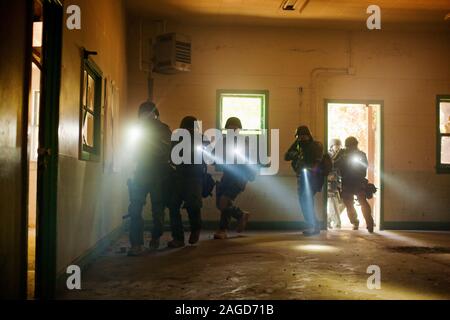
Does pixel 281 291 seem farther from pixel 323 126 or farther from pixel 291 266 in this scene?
pixel 323 126

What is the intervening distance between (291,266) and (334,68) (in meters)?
5.66

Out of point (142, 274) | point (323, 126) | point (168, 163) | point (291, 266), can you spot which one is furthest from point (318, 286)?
point (323, 126)

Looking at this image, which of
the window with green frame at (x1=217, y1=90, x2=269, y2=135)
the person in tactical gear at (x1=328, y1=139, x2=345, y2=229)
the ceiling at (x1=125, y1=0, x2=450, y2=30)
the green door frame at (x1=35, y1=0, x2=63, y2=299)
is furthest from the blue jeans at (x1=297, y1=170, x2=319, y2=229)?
the green door frame at (x1=35, y1=0, x2=63, y2=299)

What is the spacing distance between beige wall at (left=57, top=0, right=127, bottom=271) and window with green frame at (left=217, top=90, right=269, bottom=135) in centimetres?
278

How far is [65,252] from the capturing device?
4.70 m

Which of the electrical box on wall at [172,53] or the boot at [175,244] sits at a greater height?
the electrical box on wall at [172,53]

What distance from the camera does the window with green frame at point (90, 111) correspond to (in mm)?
5488

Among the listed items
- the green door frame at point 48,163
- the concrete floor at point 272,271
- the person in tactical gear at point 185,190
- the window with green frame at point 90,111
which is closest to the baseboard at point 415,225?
the concrete floor at point 272,271

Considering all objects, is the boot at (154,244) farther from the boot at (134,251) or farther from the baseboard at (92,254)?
the baseboard at (92,254)

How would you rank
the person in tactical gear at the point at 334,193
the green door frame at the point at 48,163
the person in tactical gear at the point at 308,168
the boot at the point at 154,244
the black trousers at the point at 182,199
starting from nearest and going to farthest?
the green door frame at the point at 48,163, the boot at the point at 154,244, the black trousers at the point at 182,199, the person in tactical gear at the point at 308,168, the person in tactical gear at the point at 334,193

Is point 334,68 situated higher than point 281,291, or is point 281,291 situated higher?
point 334,68

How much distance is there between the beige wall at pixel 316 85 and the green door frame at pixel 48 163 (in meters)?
5.72

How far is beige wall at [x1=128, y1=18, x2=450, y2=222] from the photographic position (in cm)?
1017

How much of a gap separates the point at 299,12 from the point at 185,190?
4150mm
